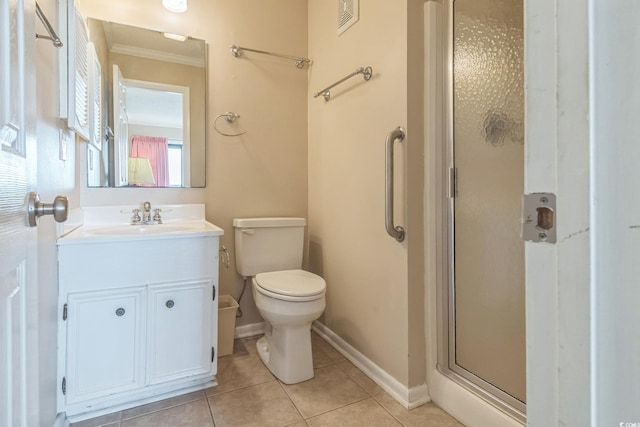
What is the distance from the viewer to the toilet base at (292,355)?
1716 millimetres

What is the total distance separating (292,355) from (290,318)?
8.7 inches

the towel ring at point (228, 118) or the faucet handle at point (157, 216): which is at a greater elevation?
the towel ring at point (228, 118)

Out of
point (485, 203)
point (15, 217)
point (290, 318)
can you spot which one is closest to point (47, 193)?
point (15, 217)

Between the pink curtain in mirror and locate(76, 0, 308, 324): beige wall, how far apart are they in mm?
92

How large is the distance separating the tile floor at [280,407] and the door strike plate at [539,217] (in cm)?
133

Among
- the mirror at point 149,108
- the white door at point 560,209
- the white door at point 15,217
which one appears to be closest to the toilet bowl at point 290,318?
the mirror at point 149,108

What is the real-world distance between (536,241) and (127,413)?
5.79 feet

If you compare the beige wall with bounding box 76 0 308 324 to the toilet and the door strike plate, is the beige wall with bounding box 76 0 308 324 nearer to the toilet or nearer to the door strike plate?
the toilet

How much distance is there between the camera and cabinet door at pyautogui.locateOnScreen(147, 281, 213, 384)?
150cm

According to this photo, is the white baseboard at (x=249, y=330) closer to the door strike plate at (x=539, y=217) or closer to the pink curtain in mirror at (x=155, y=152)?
the pink curtain in mirror at (x=155, y=152)

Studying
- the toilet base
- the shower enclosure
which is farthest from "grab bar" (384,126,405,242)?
the toilet base

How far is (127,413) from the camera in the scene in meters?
1.47

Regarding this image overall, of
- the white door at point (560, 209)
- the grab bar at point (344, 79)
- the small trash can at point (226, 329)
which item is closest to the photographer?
the white door at point (560, 209)

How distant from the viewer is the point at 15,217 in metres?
0.60
